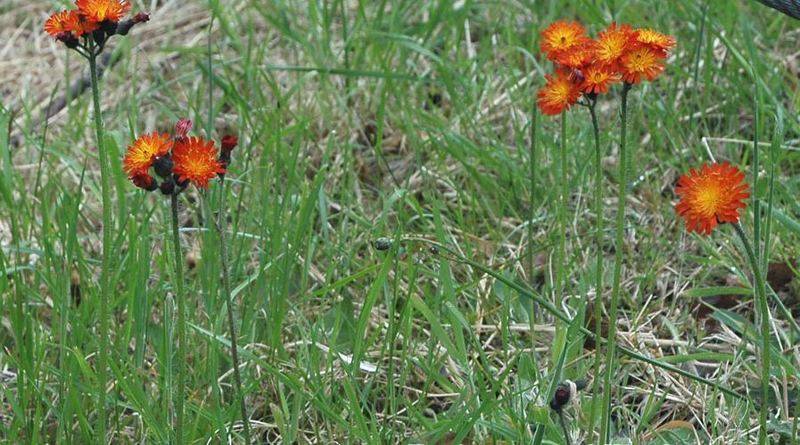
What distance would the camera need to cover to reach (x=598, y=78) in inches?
61.9

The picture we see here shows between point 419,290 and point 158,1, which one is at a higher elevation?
point 158,1

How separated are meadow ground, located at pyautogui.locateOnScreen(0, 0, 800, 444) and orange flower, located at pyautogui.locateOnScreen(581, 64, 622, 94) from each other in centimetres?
24

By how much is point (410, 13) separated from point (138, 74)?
34.3 inches

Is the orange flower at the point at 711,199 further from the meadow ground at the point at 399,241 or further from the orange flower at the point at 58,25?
the orange flower at the point at 58,25

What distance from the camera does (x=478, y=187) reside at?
9.18 feet

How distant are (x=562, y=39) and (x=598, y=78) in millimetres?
203

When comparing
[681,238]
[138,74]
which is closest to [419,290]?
[681,238]

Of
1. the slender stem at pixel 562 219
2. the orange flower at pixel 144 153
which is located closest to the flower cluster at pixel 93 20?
the orange flower at pixel 144 153

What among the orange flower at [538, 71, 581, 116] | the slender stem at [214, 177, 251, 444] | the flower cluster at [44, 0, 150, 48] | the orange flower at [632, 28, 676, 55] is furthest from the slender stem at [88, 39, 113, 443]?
the orange flower at [632, 28, 676, 55]

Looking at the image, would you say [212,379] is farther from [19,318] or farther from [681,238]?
[681,238]

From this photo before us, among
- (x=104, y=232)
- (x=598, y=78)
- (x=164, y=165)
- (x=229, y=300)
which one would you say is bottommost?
(x=229, y=300)

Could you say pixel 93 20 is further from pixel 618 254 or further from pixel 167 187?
pixel 618 254

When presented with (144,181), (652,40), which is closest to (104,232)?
(144,181)

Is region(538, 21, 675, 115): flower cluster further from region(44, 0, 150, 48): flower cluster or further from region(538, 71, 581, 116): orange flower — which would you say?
region(44, 0, 150, 48): flower cluster
